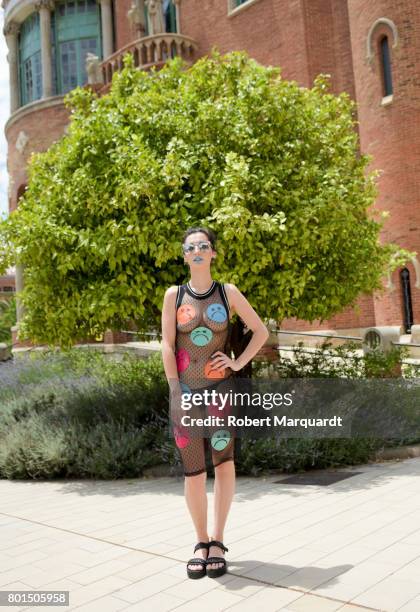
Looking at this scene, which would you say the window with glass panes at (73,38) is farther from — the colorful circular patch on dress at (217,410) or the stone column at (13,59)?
the colorful circular patch on dress at (217,410)

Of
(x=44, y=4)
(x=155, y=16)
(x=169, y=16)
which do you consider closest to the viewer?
(x=155, y=16)

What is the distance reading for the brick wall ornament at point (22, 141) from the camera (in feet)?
74.5

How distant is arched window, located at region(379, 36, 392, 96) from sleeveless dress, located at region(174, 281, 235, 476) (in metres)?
15.5

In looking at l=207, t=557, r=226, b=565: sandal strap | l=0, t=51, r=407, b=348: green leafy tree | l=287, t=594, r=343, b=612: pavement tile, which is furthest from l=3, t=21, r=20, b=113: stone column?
l=287, t=594, r=343, b=612: pavement tile

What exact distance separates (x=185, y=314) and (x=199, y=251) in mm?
400

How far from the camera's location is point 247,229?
23.6 ft

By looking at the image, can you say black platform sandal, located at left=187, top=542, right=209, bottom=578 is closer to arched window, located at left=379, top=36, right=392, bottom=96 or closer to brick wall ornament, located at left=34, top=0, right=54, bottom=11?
arched window, located at left=379, top=36, right=392, bottom=96

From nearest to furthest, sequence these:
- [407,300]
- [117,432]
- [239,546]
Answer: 1. [239,546]
2. [117,432]
3. [407,300]

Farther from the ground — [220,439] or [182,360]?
[182,360]

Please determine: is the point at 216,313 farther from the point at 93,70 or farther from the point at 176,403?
the point at 93,70

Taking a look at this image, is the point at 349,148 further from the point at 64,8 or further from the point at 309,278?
the point at 64,8

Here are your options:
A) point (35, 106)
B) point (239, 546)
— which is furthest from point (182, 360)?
point (35, 106)

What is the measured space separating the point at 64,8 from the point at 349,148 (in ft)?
60.3

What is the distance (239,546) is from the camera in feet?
14.0
